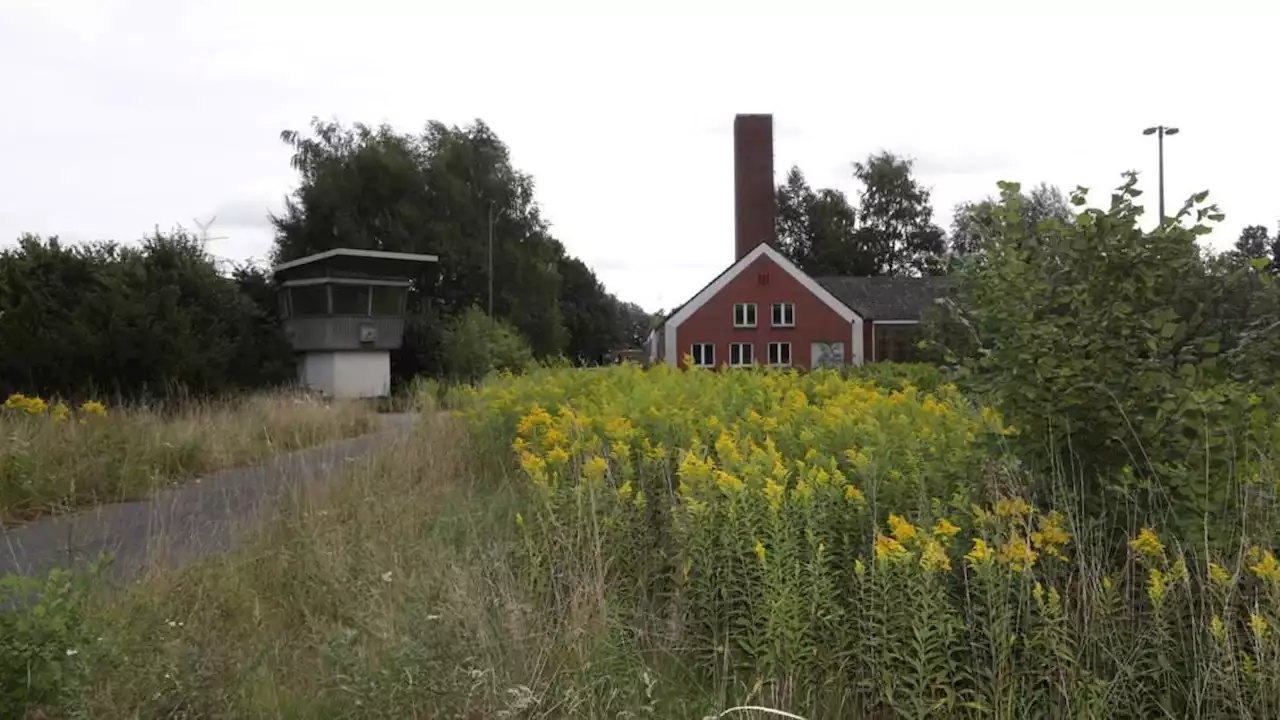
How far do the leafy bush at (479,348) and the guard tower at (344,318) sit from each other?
8.84 ft

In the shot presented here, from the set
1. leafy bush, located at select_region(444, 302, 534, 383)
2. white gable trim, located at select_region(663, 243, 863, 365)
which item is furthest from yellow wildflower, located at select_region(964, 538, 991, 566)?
white gable trim, located at select_region(663, 243, 863, 365)

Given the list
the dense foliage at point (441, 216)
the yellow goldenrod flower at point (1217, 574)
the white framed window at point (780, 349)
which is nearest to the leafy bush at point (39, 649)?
the yellow goldenrod flower at point (1217, 574)

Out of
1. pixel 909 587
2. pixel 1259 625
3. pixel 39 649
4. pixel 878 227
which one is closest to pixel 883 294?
pixel 878 227

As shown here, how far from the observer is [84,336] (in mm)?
16953

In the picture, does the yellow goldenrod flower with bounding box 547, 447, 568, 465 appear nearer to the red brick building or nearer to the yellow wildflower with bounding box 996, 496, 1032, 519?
the yellow wildflower with bounding box 996, 496, 1032, 519

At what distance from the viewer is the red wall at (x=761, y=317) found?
43.8m

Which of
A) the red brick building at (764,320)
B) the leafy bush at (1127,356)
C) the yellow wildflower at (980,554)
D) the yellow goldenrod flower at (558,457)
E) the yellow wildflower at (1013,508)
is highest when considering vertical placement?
the red brick building at (764,320)

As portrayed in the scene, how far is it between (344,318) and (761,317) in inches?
809

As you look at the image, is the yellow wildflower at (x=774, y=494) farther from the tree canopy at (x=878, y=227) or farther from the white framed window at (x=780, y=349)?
the tree canopy at (x=878, y=227)

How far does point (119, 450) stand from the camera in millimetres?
8438

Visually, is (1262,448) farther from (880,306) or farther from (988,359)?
(880,306)

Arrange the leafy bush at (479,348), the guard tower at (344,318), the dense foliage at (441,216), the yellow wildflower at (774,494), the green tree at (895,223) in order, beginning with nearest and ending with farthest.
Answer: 1. the yellow wildflower at (774,494)
2. the guard tower at (344,318)
3. the leafy bush at (479,348)
4. the dense foliage at (441,216)
5. the green tree at (895,223)

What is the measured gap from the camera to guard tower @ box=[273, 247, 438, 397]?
29266mm

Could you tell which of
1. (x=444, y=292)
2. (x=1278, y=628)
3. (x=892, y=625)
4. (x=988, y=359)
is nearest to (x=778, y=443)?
(x=988, y=359)
